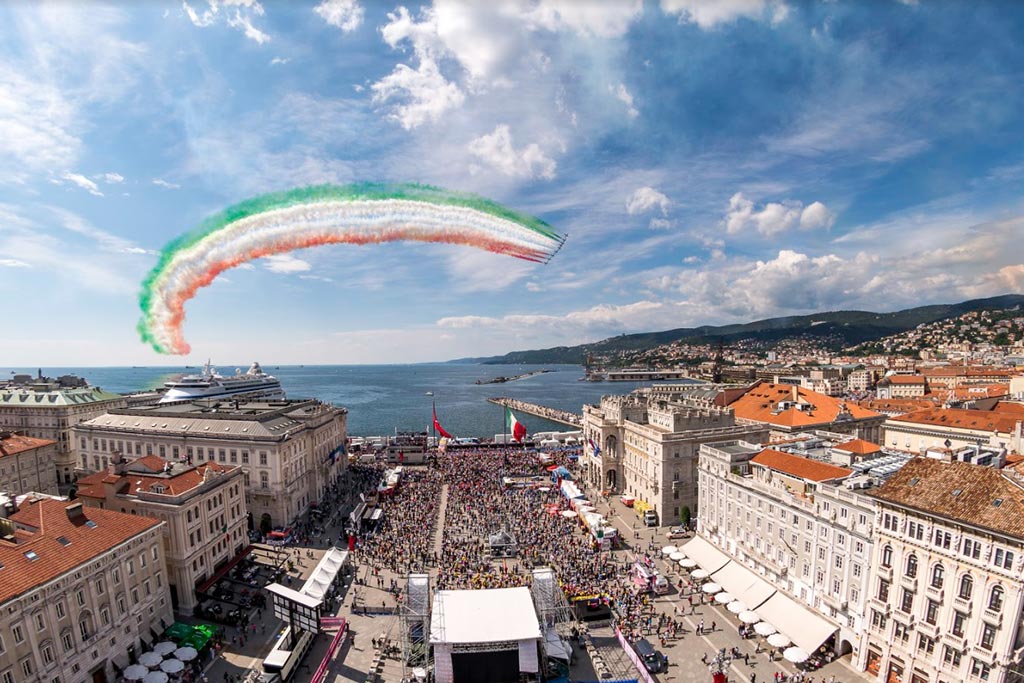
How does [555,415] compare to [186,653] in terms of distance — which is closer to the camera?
[186,653]

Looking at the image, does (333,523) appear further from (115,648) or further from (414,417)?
(414,417)

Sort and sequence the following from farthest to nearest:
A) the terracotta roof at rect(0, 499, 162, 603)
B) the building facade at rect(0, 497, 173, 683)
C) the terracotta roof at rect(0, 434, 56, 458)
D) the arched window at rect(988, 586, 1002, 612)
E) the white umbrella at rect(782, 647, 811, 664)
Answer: the terracotta roof at rect(0, 434, 56, 458) < the white umbrella at rect(782, 647, 811, 664) < the terracotta roof at rect(0, 499, 162, 603) < the building facade at rect(0, 497, 173, 683) < the arched window at rect(988, 586, 1002, 612)

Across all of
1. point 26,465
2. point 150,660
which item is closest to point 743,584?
point 150,660

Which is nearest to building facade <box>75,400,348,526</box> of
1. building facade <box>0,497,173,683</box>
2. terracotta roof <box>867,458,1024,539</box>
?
building facade <box>0,497,173,683</box>

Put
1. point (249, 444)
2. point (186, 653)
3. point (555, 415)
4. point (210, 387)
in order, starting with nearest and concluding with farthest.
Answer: point (186, 653) → point (249, 444) → point (210, 387) → point (555, 415)

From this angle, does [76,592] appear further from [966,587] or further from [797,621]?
[966,587]

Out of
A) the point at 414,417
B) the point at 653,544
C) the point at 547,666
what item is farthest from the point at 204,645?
the point at 414,417

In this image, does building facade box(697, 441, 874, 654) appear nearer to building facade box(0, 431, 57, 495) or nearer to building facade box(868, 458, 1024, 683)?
building facade box(868, 458, 1024, 683)
